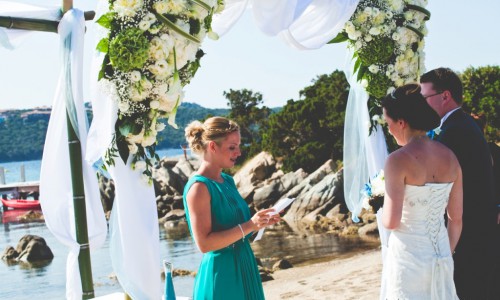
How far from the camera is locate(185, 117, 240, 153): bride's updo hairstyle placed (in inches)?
166

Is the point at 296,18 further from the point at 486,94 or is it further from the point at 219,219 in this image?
the point at 486,94

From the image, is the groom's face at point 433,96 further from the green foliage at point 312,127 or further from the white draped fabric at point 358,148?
the green foliage at point 312,127

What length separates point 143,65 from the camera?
422 centimetres

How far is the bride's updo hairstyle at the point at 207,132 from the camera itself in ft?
13.9

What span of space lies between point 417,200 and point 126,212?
1.72 m

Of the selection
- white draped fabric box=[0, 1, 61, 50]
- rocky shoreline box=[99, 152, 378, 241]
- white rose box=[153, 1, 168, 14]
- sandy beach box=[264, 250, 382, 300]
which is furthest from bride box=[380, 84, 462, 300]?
rocky shoreline box=[99, 152, 378, 241]

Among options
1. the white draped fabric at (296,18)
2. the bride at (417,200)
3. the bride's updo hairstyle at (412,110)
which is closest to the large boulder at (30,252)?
the white draped fabric at (296,18)

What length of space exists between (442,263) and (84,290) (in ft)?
7.73

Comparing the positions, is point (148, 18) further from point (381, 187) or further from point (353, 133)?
point (353, 133)

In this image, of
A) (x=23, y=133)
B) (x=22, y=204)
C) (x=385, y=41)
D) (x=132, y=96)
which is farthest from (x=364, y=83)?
(x=23, y=133)

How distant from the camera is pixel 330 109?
29.5m

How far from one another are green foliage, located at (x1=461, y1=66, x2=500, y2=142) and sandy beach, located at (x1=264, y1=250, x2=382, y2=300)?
10589 millimetres

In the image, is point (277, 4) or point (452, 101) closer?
point (452, 101)

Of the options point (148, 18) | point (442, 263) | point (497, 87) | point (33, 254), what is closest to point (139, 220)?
point (148, 18)
